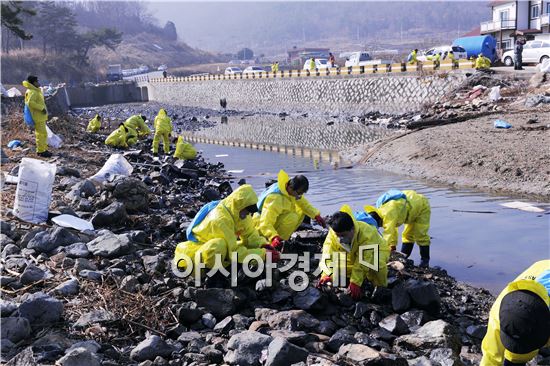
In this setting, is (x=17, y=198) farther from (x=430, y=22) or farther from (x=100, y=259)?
(x=430, y=22)

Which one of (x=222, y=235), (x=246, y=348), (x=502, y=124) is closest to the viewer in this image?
(x=246, y=348)

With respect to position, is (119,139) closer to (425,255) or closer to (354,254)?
(425,255)

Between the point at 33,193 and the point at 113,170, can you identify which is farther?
the point at 113,170

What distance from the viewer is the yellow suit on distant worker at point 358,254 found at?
15.9 feet

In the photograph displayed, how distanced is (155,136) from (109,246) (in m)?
9.05

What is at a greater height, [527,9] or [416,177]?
[527,9]

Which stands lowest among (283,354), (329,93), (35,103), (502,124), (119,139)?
(283,354)

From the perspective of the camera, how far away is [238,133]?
24.0m

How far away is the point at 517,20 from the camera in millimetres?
37781

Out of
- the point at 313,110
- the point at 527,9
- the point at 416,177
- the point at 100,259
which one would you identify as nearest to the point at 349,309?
the point at 100,259

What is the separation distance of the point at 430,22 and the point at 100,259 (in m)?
209

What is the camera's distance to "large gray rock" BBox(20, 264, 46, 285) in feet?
→ 14.9

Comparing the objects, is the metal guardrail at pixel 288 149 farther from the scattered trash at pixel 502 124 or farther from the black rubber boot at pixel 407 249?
the black rubber boot at pixel 407 249

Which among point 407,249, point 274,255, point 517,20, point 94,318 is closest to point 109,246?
point 94,318
